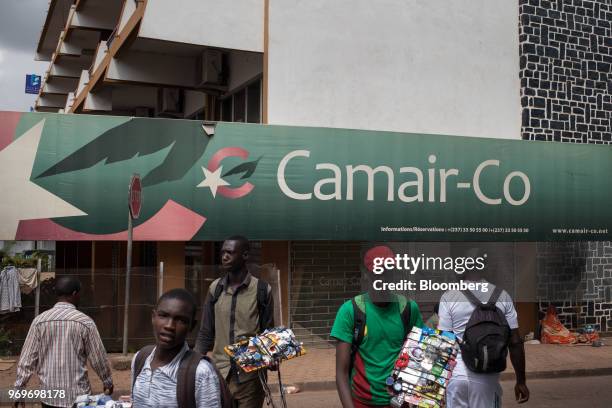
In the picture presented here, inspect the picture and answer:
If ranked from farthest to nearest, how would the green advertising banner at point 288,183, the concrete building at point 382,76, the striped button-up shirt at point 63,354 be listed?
1. the concrete building at point 382,76
2. the green advertising banner at point 288,183
3. the striped button-up shirt at point 63,354

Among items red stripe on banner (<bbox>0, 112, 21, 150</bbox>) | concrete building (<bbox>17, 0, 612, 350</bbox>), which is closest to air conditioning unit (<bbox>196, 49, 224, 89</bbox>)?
concrete building (<bbox>17, 0, 612, 350</bbox>)

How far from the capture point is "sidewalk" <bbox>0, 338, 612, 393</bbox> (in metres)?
10.8

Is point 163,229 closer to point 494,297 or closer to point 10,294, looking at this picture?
point 10,294

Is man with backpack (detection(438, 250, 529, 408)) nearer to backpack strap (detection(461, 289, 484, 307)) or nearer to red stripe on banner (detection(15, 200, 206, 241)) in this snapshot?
backpack strap (detection(461, 289, 484, 307))

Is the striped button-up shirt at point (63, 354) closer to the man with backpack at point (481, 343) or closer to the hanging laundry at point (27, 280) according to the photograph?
the man with backpack at point (481, 343)

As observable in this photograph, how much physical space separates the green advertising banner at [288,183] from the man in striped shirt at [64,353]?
23.6ft

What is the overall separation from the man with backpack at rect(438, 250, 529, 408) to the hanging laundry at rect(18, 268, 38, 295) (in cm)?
897

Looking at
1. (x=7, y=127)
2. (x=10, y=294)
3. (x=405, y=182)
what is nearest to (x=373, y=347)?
(x=7, y=127)

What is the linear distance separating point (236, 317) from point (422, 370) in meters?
1.80

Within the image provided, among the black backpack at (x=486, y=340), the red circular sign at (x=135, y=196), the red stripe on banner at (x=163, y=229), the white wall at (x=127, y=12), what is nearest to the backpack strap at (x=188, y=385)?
the black backpack at (x=486, y=340)

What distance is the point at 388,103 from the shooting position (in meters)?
14.8

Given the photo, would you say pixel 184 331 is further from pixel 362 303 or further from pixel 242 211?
pixel 242 211

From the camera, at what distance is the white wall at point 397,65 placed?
14.0m

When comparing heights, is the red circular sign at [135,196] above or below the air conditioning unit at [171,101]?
below
